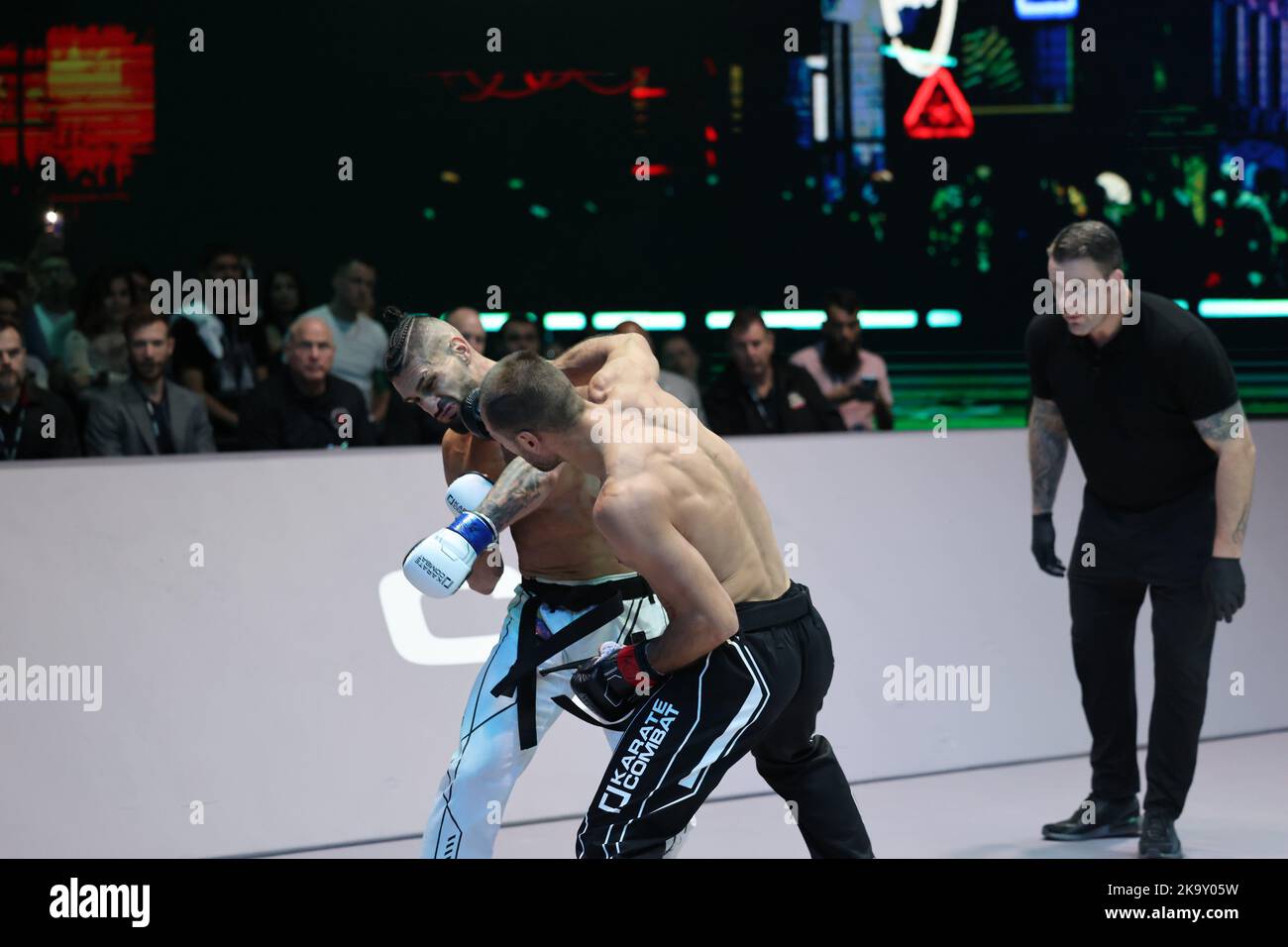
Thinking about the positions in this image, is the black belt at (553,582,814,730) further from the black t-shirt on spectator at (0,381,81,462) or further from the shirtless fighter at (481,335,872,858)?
the black t-shirt on spectator at (0,381,81,462)

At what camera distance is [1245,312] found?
37.4ft

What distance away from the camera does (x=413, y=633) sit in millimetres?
5480

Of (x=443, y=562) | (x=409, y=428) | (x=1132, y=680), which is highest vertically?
(x=409, y=428)

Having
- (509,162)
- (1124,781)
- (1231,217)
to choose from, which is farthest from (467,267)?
(1124,781)

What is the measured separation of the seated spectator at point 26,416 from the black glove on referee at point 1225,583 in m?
3.89

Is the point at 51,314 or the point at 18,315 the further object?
the point at 51,314

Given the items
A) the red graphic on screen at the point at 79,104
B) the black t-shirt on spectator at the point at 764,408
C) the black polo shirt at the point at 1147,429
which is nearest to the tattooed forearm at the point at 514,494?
the black polo shirt at the point at 1147,429

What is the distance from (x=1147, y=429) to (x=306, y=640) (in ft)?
8.98

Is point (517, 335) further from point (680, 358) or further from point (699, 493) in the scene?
point (699, 493)

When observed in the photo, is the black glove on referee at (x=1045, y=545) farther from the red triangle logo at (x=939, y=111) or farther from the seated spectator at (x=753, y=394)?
the red triangle logo at (x=939, y=111)

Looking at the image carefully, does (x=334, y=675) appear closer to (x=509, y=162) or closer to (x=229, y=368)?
(x=229, y=368)

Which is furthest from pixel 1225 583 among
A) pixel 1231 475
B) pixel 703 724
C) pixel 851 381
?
pixel 851 381

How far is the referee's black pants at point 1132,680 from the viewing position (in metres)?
5.00

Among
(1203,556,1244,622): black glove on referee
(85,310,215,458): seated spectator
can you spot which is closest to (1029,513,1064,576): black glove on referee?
(1203,556,1244,622): black glove on referee
